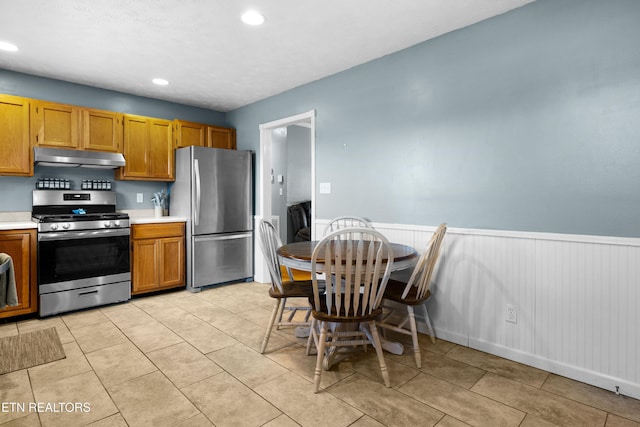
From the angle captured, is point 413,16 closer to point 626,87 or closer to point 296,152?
point 626,87

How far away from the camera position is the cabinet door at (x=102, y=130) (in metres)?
3.76

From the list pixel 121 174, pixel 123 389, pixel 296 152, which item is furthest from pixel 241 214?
pixel 123 389

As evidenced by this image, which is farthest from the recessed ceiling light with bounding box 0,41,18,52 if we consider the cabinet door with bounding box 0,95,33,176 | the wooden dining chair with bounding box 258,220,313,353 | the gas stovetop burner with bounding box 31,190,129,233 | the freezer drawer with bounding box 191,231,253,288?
the wooden dining chair with bounding box 258,220,313,353

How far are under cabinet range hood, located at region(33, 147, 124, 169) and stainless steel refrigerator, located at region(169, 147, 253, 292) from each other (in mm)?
733

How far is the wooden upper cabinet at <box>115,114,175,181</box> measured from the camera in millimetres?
4062

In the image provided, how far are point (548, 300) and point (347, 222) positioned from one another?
1760mm

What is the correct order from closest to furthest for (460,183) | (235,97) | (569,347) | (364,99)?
(569,347), (460,183), (364,99), (235,97)

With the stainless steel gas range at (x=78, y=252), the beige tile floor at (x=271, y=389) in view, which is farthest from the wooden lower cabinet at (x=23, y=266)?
the beige tile floor at (x=271, y=389)

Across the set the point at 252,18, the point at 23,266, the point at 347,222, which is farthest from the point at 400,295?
the point at 23,266

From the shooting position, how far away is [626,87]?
1.98m

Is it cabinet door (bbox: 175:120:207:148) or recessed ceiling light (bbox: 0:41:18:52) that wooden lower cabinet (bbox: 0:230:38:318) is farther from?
cabinet door (bbox: 175:120:207:148)

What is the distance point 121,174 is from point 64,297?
1.43 metres

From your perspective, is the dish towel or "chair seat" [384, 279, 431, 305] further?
"chair seat" [384, 279, 431, 305]

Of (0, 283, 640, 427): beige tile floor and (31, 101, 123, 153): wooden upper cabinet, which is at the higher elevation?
(31, 101, 123, 153): wooden upper cabinet
